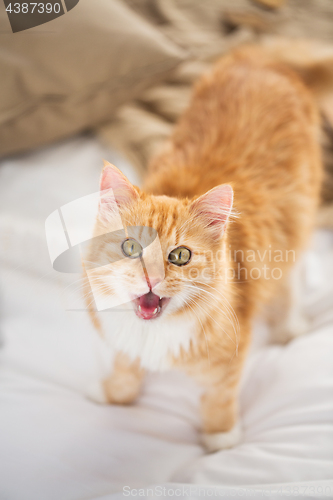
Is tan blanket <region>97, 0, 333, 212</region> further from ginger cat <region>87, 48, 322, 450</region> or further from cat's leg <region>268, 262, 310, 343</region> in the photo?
cat's leg <region>268, 262, 310, 343</region>

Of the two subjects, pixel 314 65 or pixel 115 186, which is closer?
pixel 115 186

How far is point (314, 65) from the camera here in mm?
1071

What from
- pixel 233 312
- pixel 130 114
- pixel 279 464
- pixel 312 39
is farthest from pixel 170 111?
pixel 279 464

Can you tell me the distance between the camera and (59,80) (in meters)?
0.71

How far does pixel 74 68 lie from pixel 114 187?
0.37 metres

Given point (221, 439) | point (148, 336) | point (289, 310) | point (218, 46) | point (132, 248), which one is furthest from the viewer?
point (218, 46)

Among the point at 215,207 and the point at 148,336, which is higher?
the point at 215,207

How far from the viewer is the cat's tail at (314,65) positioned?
1073 mm

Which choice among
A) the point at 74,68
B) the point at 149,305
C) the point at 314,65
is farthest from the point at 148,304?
the point at 314,65

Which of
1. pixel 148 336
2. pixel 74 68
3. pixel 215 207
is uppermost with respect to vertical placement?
pixel 74 68

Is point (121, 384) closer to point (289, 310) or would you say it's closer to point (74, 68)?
point (289, 310)

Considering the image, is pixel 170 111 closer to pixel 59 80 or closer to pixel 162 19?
pixel 162 19

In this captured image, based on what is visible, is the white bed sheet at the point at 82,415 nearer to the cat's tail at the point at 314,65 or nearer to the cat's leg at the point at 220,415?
the cat's leg at the point at 220,415

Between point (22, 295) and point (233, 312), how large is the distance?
15.5 inches
